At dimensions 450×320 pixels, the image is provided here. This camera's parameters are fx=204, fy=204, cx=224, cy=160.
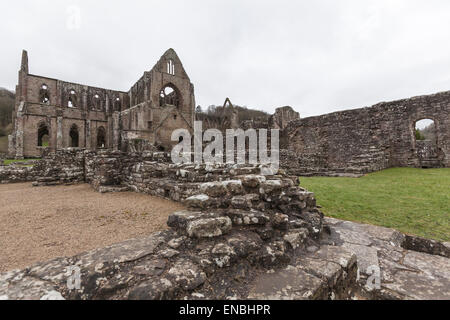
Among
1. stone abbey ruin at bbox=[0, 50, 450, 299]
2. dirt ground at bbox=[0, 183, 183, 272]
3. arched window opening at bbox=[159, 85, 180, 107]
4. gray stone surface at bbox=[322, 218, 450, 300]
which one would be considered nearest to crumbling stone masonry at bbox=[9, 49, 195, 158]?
arched window opening at bbox=[159, 85, 180, 107]

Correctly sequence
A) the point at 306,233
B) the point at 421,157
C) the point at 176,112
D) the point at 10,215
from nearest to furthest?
the point at 306,233 → the point at 10,215 → the point at 421,157 → the point at 176,112

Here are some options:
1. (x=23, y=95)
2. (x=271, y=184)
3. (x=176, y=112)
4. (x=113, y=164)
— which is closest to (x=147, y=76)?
(x=176, y=112)

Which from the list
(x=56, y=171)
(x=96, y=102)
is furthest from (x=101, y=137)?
(x=56, y=171)

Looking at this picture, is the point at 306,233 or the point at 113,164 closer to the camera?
the point at 306,233

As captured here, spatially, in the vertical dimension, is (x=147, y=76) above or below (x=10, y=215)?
above

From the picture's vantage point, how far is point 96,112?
34.8 meters

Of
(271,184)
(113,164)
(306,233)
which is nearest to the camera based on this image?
(306,233)

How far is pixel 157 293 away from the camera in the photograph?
135 centimetres

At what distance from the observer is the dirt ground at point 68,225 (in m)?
2.26

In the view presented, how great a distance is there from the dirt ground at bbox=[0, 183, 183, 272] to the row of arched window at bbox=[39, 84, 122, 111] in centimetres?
3562

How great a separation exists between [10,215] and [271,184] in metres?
4.68

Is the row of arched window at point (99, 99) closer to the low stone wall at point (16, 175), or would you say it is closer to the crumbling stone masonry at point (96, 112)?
the crumbling stone masonry at point (96, 112)
